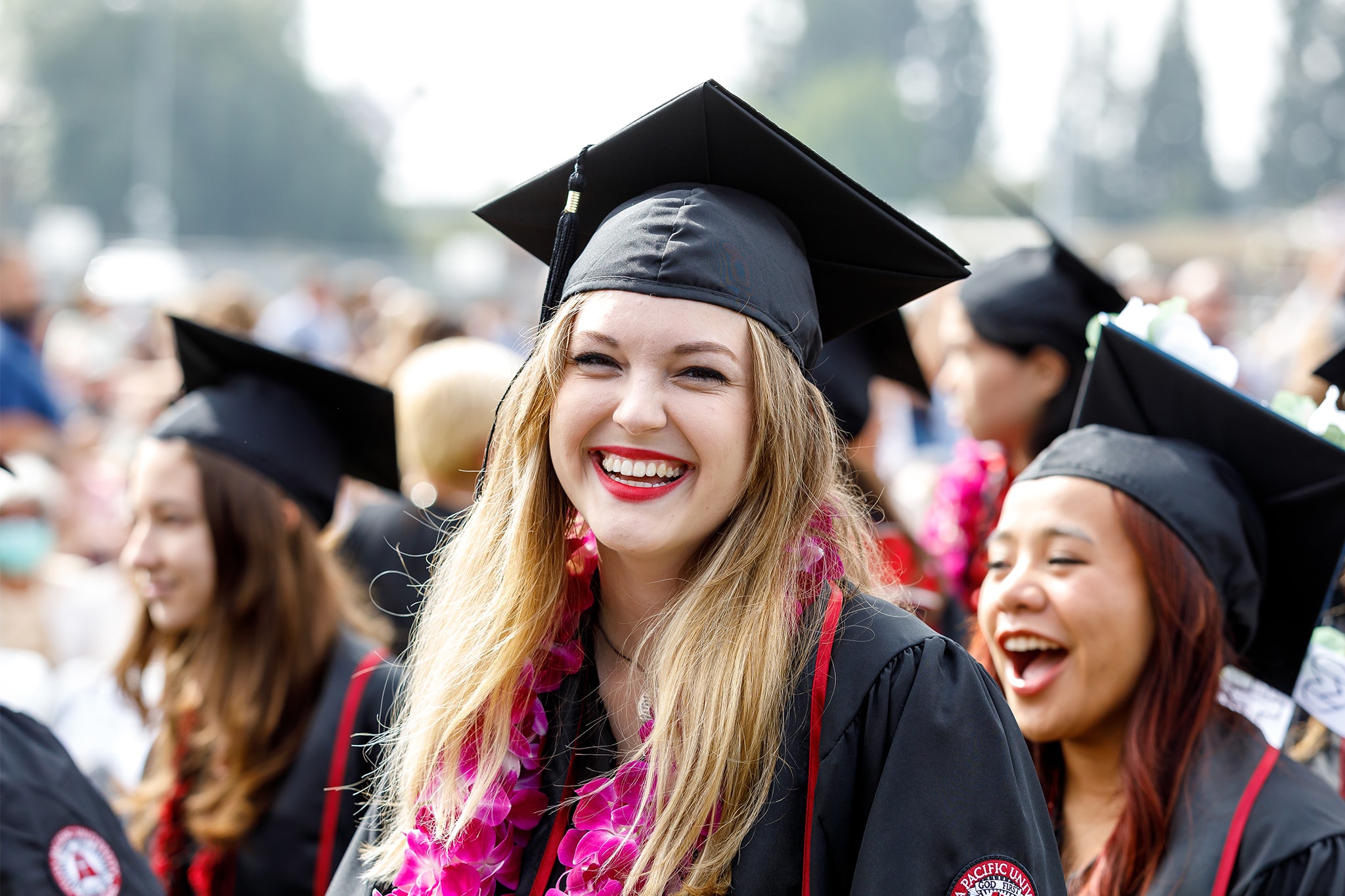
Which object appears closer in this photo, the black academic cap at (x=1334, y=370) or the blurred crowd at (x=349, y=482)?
the black academic cap at (x=1334, y=370)

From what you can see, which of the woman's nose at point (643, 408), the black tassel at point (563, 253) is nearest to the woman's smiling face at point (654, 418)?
the woman's nose at point (643, 408)

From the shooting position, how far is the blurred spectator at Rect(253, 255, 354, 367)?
38.7 feet

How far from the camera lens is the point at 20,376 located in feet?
22.3

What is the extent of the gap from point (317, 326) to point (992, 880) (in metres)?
11.3

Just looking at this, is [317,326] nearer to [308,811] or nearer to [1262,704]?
[308,811]

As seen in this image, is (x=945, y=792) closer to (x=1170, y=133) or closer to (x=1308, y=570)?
(x=1308, y=570)

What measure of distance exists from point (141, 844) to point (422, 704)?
1.52 meters

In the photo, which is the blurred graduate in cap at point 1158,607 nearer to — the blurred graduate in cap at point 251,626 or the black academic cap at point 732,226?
the black academic cap at point 732,226

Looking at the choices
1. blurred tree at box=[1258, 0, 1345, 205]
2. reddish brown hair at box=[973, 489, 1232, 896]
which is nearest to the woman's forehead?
reddish brown hair at box=[973, 489, 1232, 896]

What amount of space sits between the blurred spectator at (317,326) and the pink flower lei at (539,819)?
9.60m

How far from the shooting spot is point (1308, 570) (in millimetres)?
2578

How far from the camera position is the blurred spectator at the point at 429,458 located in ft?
14.1

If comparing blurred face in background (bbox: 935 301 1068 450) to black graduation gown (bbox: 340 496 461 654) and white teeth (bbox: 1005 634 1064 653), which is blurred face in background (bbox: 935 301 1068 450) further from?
black graduation gown (bbox: 340 496 461 654)

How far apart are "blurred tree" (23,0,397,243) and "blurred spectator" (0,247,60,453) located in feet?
145
